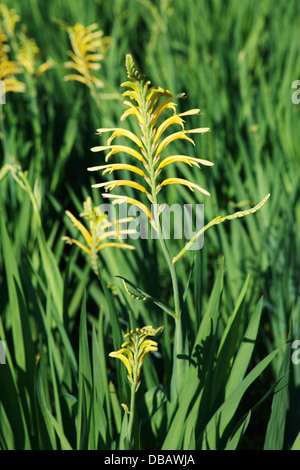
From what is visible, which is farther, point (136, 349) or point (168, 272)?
point (168, 272)

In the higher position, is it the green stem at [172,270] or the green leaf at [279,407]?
the green stem at [172,270]

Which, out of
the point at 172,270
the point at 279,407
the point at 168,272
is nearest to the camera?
the point at 172,270

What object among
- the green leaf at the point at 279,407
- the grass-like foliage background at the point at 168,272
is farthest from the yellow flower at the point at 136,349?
the green leaf at the point at 279,407

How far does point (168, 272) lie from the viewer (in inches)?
43.3

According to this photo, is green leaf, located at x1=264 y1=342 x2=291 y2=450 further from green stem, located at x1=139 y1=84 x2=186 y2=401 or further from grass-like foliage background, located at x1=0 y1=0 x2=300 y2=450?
green stem, located at x1=139 y1=84 x2=186 y2=401

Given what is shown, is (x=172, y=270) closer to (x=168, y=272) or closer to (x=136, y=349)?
(x=136, y=349)

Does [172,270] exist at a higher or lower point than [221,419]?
higher

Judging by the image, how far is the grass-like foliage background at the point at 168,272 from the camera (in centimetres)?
64

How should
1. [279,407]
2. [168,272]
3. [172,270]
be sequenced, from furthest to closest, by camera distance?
1. [168,272]
2. [279,407]
3. [172,270]

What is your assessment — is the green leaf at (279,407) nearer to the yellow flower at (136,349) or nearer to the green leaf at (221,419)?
the green leaf at (221,419)

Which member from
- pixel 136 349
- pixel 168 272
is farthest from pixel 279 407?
pixel 168 272

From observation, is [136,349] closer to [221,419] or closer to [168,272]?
[221,419]
